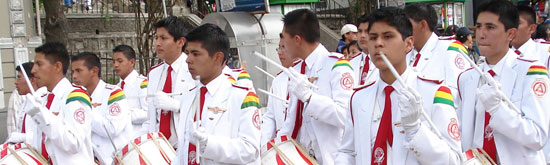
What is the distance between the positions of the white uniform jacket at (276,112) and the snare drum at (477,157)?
198 centimetres

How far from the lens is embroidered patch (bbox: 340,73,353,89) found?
5895mm

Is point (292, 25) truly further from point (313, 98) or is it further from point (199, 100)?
point (199, 100)

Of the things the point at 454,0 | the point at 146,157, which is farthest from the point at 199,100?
the point at 454,0

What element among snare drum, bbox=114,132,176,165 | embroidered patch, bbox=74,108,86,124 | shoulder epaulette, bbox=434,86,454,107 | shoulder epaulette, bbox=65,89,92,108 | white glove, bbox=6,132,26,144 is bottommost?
snare drum, bbox=114,132,176,165

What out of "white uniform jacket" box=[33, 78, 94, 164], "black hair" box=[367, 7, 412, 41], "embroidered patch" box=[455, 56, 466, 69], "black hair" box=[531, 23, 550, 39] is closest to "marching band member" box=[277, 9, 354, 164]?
"embroidered patch" box=[455, 56, 466, 69]

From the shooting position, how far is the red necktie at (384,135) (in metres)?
4.16

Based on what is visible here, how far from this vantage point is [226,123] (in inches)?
198

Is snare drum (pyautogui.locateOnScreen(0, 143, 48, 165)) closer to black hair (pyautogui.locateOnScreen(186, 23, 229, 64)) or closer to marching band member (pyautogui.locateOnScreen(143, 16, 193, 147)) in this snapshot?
marching band member (pyautogui.locateOnScreen(143, 16, 193, 147))

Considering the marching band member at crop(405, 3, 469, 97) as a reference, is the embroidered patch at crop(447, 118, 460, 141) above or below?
below

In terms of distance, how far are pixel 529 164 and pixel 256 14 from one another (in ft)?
38.5

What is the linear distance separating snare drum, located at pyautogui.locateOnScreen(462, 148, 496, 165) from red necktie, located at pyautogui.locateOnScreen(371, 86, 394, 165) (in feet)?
2.07

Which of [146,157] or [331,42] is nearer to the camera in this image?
[146,157]

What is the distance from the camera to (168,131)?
669 cm

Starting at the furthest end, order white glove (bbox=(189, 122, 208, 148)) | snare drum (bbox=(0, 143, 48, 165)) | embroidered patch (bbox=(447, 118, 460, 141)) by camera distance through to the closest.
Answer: snare drum (bbox=(0, 143, 48, 165)), white glove (bbox=(189, 122, 208, 148)), embroidered patch (bbox=(447, 118, 460, 141))
